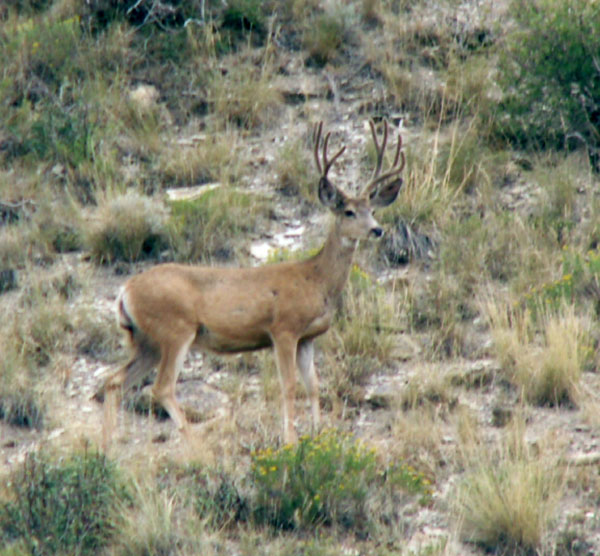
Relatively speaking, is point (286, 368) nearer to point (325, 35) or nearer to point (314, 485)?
point (314, 485)

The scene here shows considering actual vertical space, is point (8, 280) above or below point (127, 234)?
below

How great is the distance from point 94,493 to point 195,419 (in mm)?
2201

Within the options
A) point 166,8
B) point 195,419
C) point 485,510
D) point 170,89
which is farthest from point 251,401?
point 166,8

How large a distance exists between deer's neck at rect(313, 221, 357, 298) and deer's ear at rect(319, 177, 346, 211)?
0.18m

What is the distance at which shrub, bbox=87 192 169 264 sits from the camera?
44.5 ft

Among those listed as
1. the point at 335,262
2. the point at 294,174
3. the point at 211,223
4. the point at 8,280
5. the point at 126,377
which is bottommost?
the point at 8,280

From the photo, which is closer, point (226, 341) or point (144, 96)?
point (226, 341)

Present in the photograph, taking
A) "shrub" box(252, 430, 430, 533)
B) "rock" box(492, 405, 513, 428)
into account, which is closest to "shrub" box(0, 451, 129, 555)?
"shrub" box(252, 430, 430, 533)

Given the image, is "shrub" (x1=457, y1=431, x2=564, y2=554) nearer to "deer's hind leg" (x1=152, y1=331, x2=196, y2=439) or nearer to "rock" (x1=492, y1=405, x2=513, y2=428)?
"rock" (x1=492, y1=405, x2=513, y2=428)

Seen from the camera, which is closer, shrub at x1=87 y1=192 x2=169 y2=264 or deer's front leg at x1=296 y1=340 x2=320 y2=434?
deer's front leg at x1=296 y1=340 x2=320 y2=434

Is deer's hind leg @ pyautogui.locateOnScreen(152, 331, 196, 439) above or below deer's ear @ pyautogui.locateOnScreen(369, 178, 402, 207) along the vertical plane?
below

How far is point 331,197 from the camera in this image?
11422 mm

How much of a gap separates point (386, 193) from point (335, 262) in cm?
89

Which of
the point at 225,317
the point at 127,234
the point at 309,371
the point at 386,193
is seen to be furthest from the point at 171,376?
the point at 127,234
